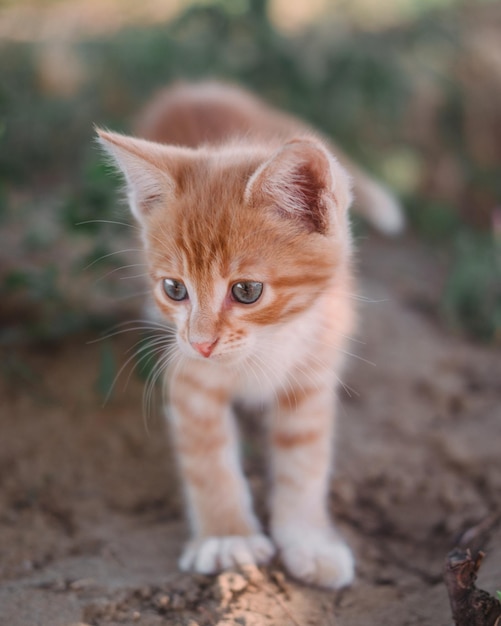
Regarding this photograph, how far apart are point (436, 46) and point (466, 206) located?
0.98m

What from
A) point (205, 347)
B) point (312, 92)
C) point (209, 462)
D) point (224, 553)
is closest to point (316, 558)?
point (224, 553)

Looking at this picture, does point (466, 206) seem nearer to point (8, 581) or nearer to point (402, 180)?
point (402, 180)

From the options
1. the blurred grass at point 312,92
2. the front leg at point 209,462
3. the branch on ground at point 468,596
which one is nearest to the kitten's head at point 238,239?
the front leg at point 209,462

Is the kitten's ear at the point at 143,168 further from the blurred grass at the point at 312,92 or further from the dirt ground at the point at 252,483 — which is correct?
the blurred grass at the point at 312,92

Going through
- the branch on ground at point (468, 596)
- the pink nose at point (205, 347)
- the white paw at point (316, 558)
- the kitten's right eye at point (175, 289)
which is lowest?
the white paw at point (316, 558)

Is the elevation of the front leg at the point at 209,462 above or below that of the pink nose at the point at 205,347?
below

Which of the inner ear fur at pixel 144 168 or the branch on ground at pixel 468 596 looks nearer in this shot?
the branch on ground at pixel 468 596

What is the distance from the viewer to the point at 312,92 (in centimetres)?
383

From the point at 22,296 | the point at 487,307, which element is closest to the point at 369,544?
the point at 487,307

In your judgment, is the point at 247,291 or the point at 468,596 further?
the point at 247,291

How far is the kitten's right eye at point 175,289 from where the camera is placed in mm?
1711

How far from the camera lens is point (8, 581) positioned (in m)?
→ 1.76

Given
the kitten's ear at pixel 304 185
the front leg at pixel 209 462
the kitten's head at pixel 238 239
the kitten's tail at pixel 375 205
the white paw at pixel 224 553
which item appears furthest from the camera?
the kitten's tail at pixel 375 205

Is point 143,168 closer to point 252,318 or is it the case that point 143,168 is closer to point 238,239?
point 238,239
